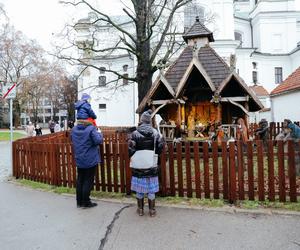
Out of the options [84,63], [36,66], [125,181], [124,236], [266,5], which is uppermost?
[266,5]

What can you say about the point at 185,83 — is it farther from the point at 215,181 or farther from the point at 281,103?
the point at 281,103

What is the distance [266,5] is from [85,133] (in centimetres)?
4935

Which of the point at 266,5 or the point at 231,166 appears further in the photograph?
the point at 266,5

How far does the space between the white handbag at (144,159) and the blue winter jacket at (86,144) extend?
1.02m

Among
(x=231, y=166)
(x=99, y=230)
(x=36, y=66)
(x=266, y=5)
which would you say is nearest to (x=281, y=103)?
(x=231, y=166)

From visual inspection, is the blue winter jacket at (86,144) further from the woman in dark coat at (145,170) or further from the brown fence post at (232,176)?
the brown fence post at (232,176)

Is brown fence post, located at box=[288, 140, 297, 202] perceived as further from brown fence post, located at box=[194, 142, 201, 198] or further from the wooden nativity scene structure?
the wooden nativity scene structure

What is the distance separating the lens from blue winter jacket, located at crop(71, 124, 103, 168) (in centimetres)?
680

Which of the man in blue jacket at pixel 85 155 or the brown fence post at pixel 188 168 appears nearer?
the man in blue jacket at pixel 85 155

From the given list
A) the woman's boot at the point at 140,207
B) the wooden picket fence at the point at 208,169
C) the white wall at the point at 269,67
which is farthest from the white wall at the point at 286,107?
the white wall at the point at 269,67

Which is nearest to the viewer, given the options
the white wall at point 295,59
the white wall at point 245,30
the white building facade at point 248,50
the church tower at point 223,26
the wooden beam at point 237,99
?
the wooden beam at point 237,99

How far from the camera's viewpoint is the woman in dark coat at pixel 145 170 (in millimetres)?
6191

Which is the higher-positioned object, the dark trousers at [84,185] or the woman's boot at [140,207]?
the dark trousers at [84,185]

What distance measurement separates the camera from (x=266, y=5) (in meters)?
49.1
